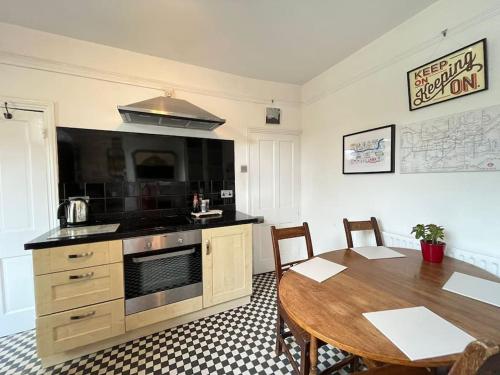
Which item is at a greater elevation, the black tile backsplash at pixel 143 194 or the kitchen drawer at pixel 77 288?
the black tile backsplash at pixel 143 194

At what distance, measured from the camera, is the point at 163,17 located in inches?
68.4

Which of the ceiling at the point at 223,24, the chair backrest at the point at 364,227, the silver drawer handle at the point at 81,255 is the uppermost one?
the ceiling at the point at 223,24

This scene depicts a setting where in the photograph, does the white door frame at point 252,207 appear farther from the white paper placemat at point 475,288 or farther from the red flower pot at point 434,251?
the white paper placemat at point 475,288

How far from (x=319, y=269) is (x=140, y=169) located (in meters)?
1.95

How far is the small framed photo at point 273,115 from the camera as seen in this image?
2.89 meters

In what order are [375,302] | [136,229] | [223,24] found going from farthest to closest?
1. [223,24]
2. [136,229]
3. [375,302]

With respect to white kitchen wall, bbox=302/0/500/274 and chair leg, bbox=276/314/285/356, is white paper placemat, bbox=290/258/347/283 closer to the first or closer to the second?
chair leg, bbox=276/314/285/356

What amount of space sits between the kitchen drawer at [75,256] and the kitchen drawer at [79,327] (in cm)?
32

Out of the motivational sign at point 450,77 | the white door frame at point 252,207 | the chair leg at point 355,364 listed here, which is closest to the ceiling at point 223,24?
the motivational sign at point 450,77

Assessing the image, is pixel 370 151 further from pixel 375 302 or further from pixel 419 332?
pixel 419 332

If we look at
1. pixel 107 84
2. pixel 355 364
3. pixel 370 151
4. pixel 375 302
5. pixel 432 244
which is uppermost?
pixel 107 84

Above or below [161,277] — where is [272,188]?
above

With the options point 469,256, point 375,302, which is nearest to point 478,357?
point 375,302

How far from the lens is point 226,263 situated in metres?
2.07
